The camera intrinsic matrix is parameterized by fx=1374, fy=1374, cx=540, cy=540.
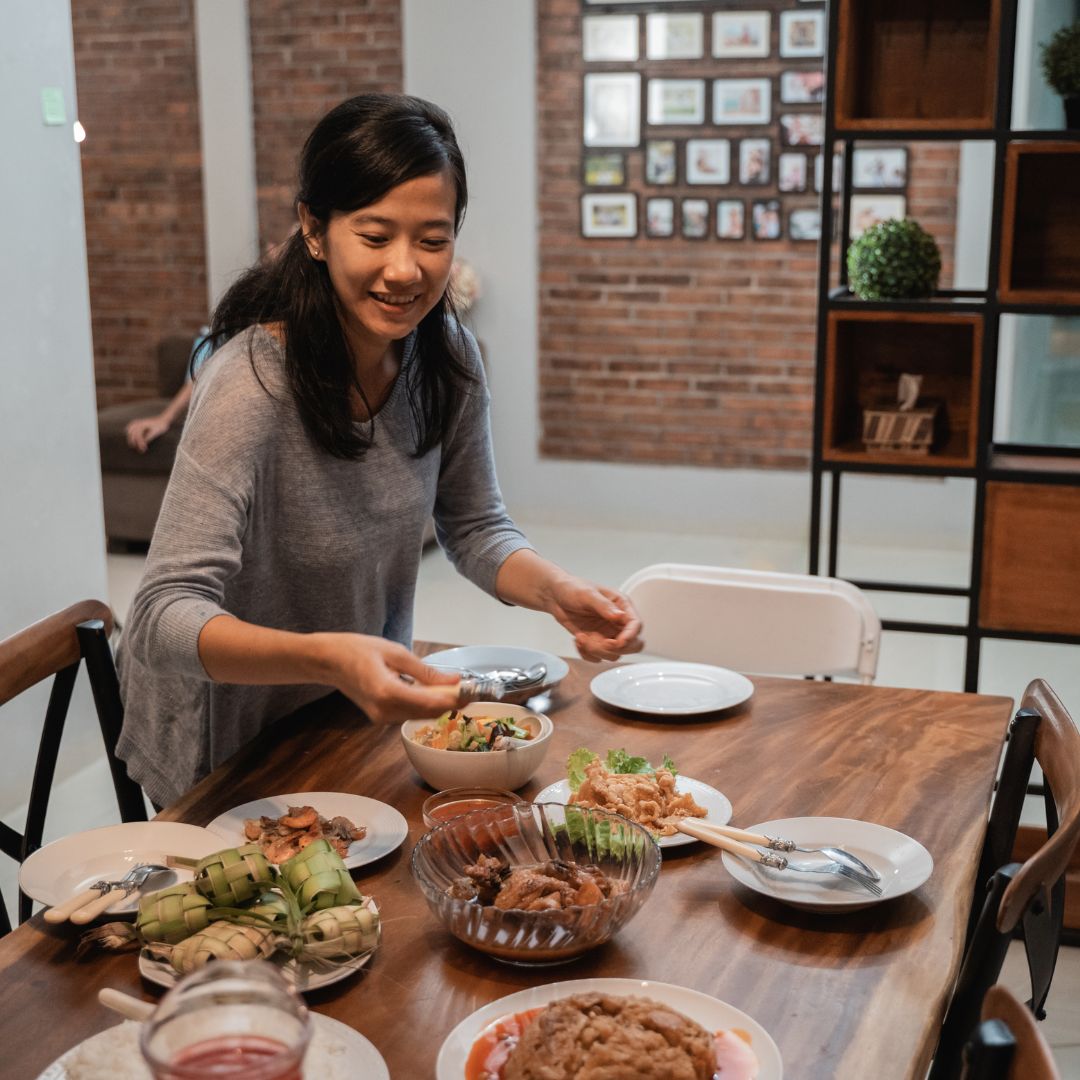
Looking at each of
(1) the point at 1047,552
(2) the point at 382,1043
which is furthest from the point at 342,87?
(2) the point at 382,1043

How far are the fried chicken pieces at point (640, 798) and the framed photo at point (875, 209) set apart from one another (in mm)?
4494

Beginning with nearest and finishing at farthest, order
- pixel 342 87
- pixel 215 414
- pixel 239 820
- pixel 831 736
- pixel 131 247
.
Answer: pixel 239 820, pixel 215 414, pixel 831 736, pixel 342 87, pixel 131 247

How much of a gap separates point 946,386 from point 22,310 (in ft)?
7.12

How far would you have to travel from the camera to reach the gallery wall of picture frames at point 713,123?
18.5 feet

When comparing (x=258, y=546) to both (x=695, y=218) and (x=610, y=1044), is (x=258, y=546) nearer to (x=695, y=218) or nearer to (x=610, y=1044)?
(x=610, y=1044)

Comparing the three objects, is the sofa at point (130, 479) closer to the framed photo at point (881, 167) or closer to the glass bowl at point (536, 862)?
the framed photo at point (881, 167)

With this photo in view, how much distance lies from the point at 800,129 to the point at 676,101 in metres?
0.54

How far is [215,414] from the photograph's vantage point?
5.26ft

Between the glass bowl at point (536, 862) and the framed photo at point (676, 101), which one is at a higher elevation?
the framed photo at point (676, 101)

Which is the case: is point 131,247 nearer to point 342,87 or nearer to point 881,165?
point 342,87

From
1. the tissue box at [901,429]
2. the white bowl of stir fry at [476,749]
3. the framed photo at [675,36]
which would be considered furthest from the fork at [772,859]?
the framed photo at [675,36]

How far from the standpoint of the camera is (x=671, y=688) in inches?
78.0

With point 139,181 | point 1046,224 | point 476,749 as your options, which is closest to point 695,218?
point 139,181

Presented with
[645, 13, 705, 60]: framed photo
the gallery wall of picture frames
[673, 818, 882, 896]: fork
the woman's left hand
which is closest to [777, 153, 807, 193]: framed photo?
the gallery wall of picture frames
